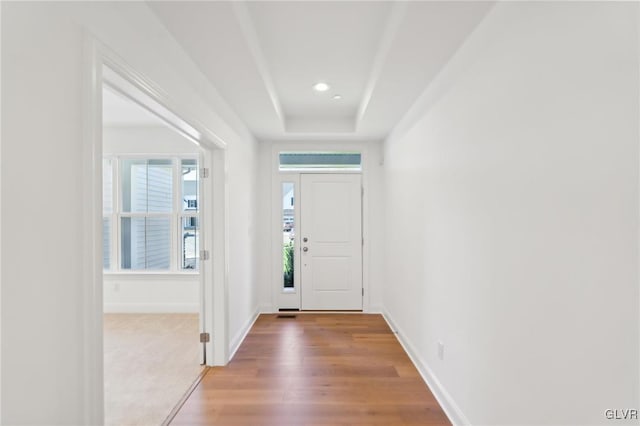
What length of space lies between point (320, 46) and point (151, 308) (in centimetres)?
417

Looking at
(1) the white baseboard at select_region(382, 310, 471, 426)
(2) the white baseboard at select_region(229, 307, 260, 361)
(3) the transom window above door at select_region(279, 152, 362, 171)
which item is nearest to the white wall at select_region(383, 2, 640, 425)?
(1) the white baseboard at select_region(382, 310, 471, 426)

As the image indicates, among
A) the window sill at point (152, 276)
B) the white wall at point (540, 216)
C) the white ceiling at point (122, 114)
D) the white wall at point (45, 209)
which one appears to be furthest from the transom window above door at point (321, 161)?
the white wall at point (45, 209)

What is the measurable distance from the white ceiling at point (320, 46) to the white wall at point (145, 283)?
80.7 inches

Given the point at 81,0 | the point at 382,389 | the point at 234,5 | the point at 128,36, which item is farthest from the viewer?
Answer: the point at 382,389

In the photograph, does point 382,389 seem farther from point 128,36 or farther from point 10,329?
point 128,36

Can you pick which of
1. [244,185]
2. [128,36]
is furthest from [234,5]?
[244,185]

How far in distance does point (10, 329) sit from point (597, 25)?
2028mm

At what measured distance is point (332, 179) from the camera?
4715mm

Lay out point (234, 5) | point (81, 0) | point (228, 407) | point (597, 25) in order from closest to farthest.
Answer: point (597, 25) < point (81, 0) < point (234, 5) < point (228, 407)

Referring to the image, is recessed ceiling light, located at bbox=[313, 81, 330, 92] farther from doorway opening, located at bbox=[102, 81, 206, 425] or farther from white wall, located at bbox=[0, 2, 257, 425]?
doorway opening, located at bbox=[102, 81, 206, 425]

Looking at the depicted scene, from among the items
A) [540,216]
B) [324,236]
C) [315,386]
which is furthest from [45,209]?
[324,236]

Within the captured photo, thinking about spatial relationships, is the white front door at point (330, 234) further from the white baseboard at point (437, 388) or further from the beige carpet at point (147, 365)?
the beige carpet at point (147, 365)

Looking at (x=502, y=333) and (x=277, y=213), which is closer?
(x=502, y=333)

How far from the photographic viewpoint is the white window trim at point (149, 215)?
4.68 m
